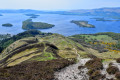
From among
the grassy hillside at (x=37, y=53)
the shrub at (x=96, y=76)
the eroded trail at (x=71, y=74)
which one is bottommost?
the grassy hillside at (x=37, y=53)

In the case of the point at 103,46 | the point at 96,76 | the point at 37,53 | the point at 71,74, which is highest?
the point at 96,76

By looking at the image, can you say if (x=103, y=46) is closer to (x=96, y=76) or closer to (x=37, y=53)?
(x=37, y=53)

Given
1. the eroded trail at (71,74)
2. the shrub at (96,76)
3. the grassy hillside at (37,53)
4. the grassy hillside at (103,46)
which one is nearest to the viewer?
the shrub at (96,76)

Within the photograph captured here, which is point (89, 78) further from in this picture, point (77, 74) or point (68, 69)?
point (68, 69)

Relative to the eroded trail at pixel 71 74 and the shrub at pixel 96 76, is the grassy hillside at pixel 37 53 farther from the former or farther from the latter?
the shrub at pixel 96 76

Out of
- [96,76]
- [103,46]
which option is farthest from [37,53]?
[103,46]

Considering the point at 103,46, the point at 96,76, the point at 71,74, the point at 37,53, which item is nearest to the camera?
the point at 96,76

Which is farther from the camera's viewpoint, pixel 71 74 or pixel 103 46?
pixel 103 46

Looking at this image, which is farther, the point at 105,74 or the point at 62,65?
the point at 62,65

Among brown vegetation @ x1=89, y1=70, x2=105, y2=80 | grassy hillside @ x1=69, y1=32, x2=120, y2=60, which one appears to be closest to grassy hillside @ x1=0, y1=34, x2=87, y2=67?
grassy hillside @ x1=69, y1=32, x2=120, y2=60

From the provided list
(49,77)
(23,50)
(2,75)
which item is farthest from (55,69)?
(23,50)

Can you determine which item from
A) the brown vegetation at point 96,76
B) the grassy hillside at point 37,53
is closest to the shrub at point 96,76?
the brown vegetation at point 96,76
